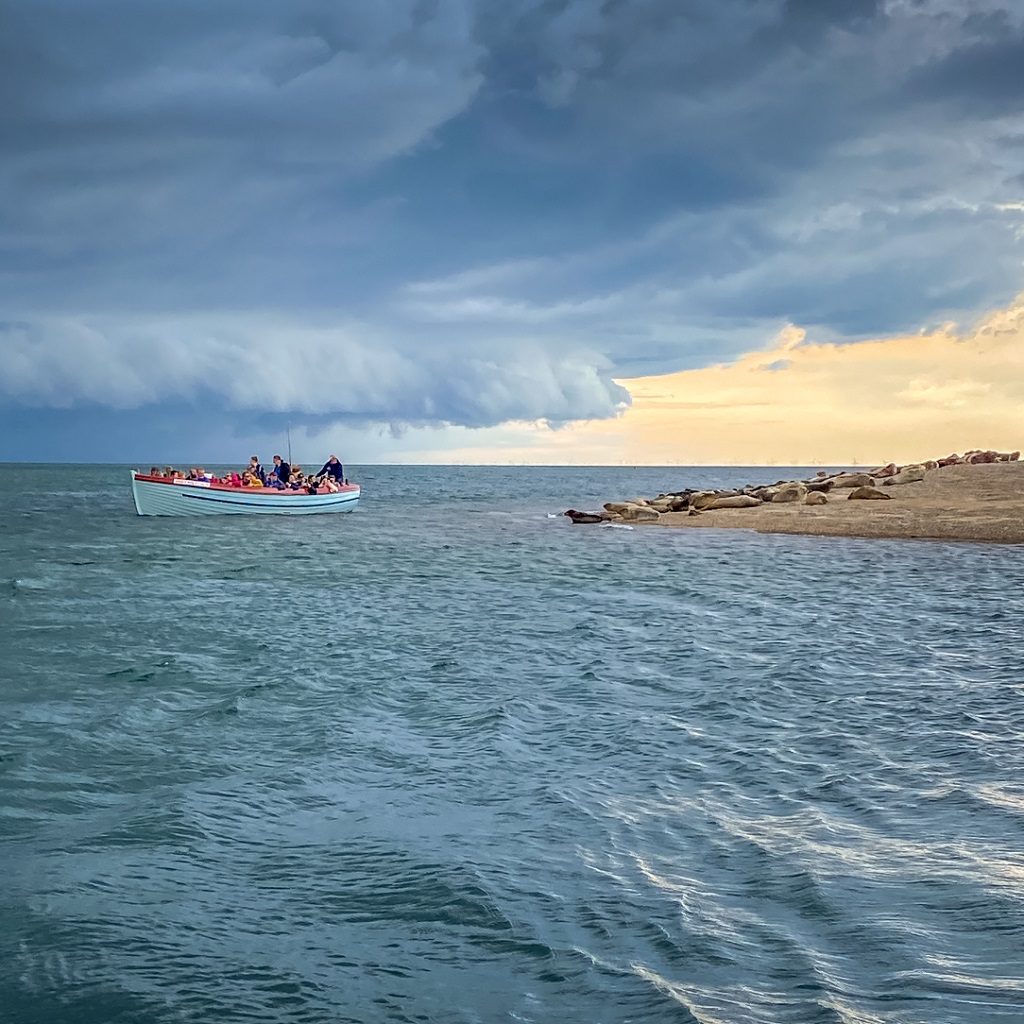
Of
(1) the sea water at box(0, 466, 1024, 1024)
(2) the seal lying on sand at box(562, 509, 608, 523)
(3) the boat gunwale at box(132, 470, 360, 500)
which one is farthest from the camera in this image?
(3) the boat gunwale at box(132, 470, 360, 500)

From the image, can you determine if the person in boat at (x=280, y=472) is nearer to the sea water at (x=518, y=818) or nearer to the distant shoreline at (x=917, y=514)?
the distant shoreline at (x=917, y=514)

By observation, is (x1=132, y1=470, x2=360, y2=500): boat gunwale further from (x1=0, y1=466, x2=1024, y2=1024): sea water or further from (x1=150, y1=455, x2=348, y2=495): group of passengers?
(x1=0, y1=466, x2=1024, y2=1024): sea water

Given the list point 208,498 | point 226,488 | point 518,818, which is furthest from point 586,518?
point 518,818

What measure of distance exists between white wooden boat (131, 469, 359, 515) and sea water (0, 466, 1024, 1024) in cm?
3403

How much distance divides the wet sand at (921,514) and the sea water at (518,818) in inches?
686

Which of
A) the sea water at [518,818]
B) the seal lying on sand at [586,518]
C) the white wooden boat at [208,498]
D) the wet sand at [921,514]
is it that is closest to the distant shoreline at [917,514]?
the wet sand at [921,514]

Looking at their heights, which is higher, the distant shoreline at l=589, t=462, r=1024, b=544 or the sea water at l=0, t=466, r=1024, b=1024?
the distant shoreline at l=589, t=462, r=1024, b=544

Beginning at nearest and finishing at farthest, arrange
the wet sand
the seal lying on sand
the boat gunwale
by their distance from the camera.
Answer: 1. the wet sand
2. the seal lying on sand
3. the boat gunwale

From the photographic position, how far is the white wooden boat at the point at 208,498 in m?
55.1

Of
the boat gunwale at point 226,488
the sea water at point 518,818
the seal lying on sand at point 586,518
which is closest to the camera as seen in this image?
the sea water at point 518,818

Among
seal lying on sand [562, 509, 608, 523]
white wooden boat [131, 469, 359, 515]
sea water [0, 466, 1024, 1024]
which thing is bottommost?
sea water [0, 466, 1024, 1024]

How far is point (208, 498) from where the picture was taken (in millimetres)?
55344

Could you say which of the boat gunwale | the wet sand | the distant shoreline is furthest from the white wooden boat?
the wet sand

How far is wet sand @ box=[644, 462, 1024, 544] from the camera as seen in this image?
37.9 metres
